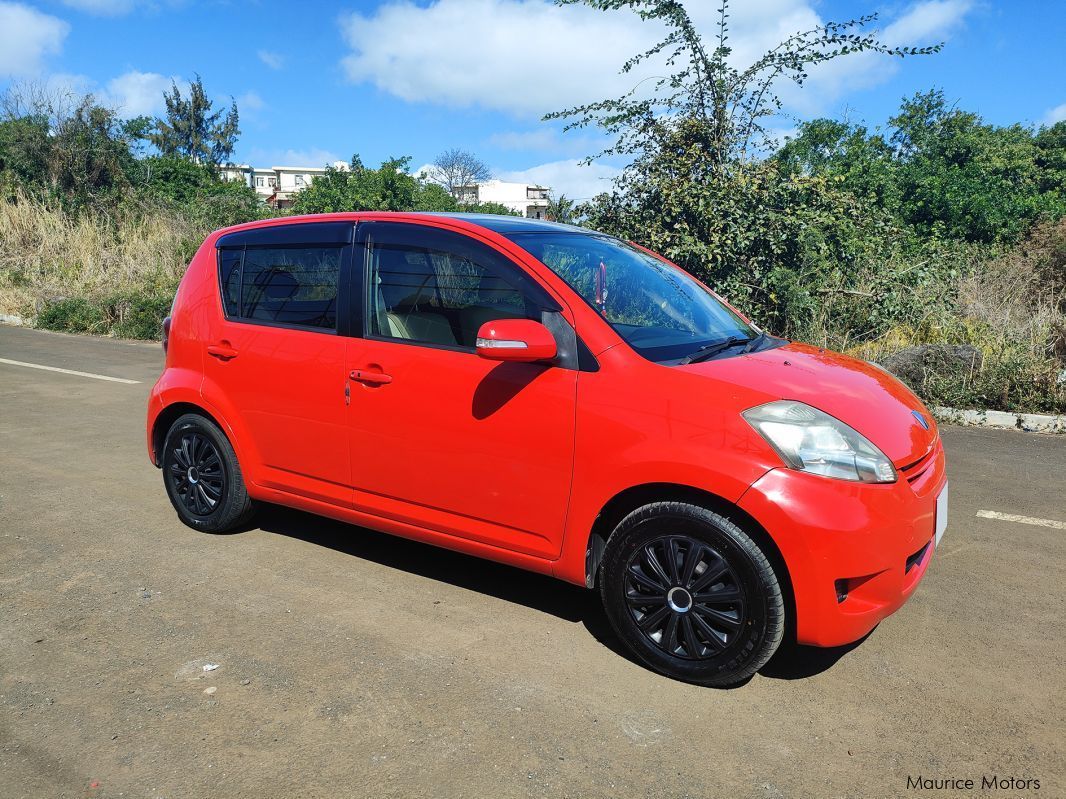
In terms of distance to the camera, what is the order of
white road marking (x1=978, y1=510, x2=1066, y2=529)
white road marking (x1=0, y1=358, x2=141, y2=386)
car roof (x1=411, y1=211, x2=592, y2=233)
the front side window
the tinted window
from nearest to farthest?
the front side window → car roof (x1=411, y1=211, x2=592, y2=233) → the tinted window → white road marking (x1=978, y1=510, x2=1066, y2=529) → white road marking (x1=0, y1=358, x2=141, y2=386)

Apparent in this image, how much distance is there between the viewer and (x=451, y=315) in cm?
398

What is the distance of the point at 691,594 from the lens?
10.9ft

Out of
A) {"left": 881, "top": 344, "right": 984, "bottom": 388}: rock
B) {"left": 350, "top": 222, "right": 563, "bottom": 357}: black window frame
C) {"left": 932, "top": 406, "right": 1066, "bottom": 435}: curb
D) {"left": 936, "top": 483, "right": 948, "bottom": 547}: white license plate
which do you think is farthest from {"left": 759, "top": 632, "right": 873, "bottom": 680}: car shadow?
{"left": 881, "top": 344, "right": 984, "bottom": 388}: rock

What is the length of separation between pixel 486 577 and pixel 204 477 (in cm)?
177

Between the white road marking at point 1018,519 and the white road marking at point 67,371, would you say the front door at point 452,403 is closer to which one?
the white road marking at point 1018,519

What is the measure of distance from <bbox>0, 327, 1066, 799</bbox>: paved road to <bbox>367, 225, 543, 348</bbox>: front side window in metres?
1.29

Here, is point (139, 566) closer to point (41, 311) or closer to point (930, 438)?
point (930, 438)

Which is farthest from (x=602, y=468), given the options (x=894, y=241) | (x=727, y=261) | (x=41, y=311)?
(x=41, y=311)

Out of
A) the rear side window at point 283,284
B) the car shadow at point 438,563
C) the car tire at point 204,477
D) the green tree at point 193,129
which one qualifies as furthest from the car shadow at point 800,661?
the green tree at point 193,129

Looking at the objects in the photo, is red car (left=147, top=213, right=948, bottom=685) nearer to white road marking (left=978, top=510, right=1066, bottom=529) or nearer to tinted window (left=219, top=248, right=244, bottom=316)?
tinted window (left=219, top=248, right=244, bottom=316)

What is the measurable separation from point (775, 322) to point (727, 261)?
3.15 feet

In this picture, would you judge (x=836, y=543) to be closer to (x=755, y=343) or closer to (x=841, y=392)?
(x=841, y=392)

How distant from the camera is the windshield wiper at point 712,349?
363 cm

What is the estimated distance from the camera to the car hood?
335 cm
